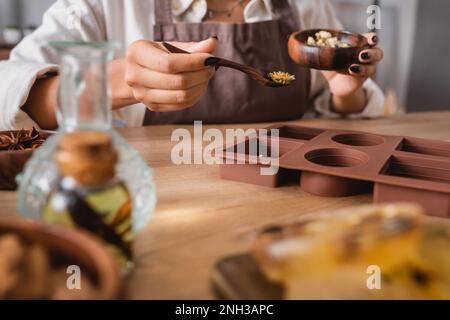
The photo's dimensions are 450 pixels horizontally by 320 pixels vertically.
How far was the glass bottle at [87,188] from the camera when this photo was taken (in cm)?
46

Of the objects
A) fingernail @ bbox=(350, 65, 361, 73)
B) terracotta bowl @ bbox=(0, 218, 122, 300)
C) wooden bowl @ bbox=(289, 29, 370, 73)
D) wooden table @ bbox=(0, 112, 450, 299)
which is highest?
wooden bowl @ bbox=(289, 29, 370, 73)

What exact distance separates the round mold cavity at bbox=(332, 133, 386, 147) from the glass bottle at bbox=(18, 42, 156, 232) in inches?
21.1

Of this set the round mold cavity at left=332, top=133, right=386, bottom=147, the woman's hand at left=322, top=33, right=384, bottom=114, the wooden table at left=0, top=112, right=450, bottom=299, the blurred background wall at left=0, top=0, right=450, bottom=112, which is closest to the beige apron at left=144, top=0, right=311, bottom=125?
the woman's hand at left=322, top=33, right=384, bottom=114

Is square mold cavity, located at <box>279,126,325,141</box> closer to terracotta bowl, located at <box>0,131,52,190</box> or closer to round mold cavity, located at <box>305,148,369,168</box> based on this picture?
round mold cavity, located at <box>305,148,369,168</box>

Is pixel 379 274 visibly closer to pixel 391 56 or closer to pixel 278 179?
pixel 278 179

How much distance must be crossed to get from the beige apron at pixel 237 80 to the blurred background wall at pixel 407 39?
1.71 metres

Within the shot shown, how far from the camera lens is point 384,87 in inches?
127

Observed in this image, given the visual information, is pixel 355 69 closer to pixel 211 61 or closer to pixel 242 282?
pixel 211 61

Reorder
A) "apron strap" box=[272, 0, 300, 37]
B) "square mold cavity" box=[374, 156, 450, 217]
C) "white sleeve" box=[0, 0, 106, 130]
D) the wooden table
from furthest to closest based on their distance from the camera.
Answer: "apron strap" box=[272, 0, 300, 37] → "white sleeve" box=[0, 0, 106, 130] → "square mold cavity" box=[374, 156, 450, 217] → the wooden table

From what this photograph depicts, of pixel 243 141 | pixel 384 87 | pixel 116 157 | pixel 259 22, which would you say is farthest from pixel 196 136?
pixel 384 87

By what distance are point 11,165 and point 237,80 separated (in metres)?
0.86

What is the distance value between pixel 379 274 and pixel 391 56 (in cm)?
294

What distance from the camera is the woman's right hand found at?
97cm

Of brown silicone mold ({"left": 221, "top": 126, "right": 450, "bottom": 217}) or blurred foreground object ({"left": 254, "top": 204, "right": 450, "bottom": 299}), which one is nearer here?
blurred foreground object ({"left": 254, "top": 204, "right": 450, "bottom": 299})
